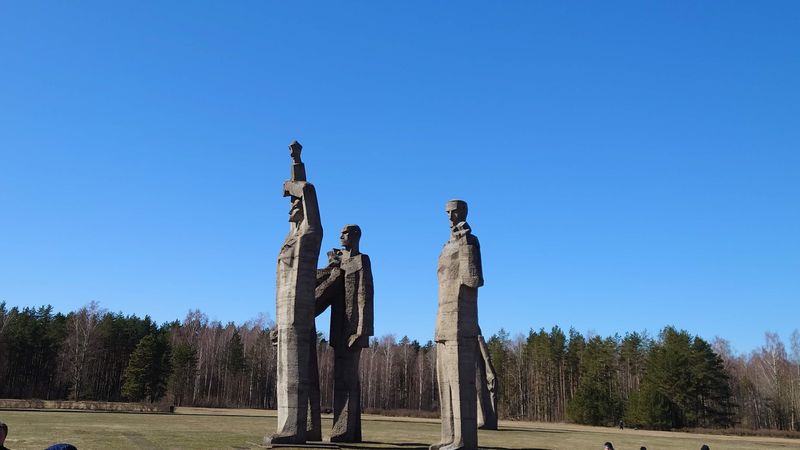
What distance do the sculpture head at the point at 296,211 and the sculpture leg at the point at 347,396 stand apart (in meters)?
3.86

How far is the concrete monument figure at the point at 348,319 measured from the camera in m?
17.0

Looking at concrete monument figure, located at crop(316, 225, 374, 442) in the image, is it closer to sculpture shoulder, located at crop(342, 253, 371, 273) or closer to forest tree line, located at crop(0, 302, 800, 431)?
sculpture shoulder, located at crop(342, 253, 371, 273)

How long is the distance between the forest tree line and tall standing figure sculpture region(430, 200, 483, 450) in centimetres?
3977

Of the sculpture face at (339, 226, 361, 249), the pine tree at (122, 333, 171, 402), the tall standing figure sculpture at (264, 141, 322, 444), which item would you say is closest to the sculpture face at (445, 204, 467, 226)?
the tall standing figure sculpture at (264, 141, 322, 444)

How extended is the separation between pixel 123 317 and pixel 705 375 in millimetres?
61886

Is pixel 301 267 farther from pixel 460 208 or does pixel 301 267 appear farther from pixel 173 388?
pixel 173 388

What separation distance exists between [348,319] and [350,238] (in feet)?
7.68

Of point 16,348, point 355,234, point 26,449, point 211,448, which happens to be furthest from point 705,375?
point 16,348

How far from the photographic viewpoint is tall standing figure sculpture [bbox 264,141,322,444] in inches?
581

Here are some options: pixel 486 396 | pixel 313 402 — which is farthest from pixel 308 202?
pixel 486 396

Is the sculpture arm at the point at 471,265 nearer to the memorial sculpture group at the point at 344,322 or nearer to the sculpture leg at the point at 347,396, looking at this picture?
the memorial sculpture group at the point at 344,322

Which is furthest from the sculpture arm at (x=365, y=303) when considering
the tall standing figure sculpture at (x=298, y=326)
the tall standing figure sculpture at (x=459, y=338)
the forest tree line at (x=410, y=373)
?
the forest tree line at (x=410, y=373)

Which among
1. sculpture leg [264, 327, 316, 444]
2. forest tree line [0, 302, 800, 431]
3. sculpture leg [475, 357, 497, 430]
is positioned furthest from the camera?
forest tree line [0, 302, 800, 431]

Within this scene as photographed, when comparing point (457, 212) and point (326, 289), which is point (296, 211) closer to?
point (326, 289)
